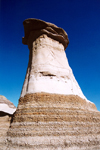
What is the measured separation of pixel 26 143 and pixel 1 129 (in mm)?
2001

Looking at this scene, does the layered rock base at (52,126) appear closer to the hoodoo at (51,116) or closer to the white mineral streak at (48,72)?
the hoodoo at (51,116)

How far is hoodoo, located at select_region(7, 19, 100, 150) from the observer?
420 cm

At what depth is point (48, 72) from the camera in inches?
265

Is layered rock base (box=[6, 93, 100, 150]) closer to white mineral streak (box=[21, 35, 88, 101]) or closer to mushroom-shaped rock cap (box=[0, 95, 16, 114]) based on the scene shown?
white mineral streak (box=[21, 35, 88, 101])

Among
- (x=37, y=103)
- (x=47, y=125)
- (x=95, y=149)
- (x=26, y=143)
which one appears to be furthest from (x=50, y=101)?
(x=95, y=149)

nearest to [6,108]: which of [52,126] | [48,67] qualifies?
[48,67]

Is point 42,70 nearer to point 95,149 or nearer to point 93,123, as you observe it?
point 93,123

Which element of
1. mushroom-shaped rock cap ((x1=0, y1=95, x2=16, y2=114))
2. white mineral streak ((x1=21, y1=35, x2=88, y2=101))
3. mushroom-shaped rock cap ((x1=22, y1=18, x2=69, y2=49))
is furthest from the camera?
mushroom-shaped rock cap ((x1=0, y1=95, x2=16, y2=114))

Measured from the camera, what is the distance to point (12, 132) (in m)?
4.66

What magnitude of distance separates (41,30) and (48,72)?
415 centimetres

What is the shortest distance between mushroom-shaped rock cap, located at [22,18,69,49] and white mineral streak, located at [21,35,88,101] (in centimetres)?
45

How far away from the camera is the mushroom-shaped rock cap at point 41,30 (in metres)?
8.93

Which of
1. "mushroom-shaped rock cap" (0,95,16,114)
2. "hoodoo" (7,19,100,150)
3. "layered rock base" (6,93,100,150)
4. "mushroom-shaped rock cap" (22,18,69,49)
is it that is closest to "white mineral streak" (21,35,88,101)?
"hoodoo" (7,19,100,150)

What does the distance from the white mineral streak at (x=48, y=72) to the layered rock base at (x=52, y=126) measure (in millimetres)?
557
